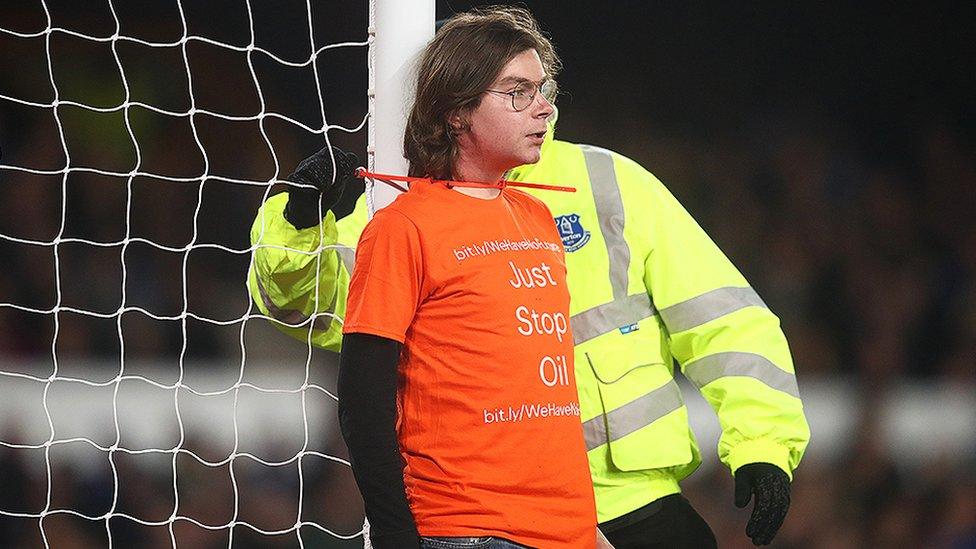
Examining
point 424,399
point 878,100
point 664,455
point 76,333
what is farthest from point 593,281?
point 878,100

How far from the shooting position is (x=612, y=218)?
4.37 feet

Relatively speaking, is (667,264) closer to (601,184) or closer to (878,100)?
(601,184)

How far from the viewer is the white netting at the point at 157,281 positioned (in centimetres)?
269

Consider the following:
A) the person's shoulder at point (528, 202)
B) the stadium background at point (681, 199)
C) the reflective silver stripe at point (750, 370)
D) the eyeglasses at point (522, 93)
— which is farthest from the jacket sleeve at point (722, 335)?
the stadium background at point (681, 199)

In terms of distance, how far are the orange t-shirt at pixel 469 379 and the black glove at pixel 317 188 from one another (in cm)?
26

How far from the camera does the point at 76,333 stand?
283 centimetres

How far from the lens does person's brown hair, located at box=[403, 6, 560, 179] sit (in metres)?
→ 1.11

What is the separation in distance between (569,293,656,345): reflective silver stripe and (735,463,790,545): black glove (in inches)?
8.0

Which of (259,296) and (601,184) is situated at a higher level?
(601,184)

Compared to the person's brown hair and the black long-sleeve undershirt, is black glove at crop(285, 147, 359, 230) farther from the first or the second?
the black long-sleeve undershirt

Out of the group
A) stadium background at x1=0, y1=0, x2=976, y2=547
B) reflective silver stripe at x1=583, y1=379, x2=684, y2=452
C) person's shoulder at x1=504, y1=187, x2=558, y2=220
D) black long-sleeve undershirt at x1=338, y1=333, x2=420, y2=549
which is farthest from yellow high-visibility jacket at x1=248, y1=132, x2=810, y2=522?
stadium background at x1=0, y1=0, x2=976, y2=547

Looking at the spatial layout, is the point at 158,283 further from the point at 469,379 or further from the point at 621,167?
the point at 469,379

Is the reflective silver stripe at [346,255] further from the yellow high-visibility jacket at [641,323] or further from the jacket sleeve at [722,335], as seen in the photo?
the jacket sleeve at [722,335]

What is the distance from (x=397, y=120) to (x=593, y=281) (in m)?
0.29
